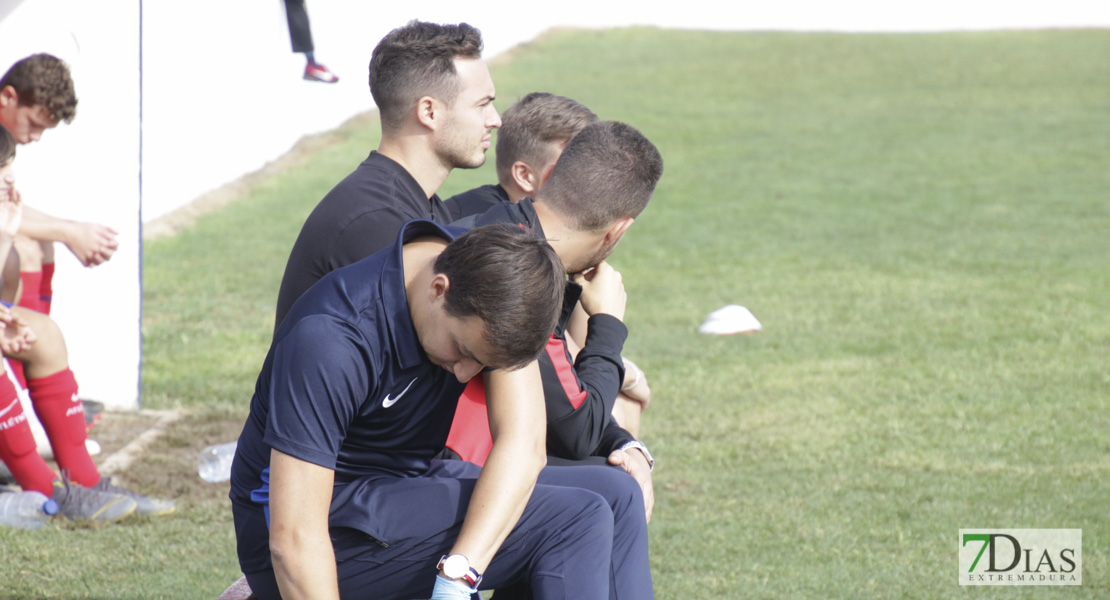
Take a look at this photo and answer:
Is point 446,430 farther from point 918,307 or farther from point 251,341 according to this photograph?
point 918,307

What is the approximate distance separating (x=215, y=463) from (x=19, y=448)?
2.54ft

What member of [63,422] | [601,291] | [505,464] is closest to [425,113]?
[601,291]

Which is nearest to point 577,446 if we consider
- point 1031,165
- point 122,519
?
point 122,519

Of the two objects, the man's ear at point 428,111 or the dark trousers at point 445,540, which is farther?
the man's ear at point 428,111

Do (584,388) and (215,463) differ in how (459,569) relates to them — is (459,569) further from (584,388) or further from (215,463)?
(215,463)

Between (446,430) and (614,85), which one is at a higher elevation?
(614,85)

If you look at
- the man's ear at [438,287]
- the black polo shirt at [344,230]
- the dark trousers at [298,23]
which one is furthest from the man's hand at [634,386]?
the dark trousers at [298,23]

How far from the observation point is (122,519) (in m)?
3.87

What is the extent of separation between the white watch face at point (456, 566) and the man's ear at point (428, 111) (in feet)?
4.66

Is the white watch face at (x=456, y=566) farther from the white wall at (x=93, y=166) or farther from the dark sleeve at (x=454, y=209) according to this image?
the white wall at (x=93, y=166)

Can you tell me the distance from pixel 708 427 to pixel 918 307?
3.05m

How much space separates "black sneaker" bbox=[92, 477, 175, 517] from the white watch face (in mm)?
2216

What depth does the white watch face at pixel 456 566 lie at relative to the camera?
2.13m

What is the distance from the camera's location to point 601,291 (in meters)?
2.92
